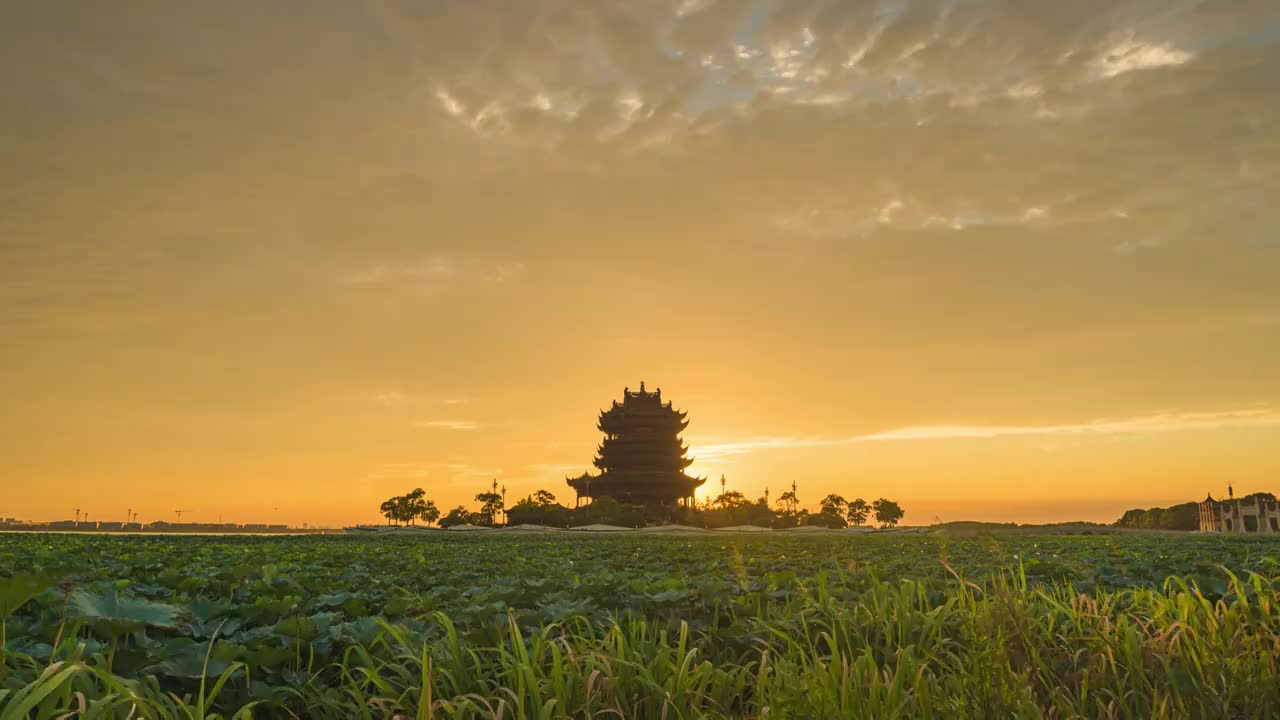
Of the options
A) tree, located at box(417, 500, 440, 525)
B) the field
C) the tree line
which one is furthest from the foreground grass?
tree, located at box(417, 500, 440, 525)

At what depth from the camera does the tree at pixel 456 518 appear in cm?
7406

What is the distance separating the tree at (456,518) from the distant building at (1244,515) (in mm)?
74008

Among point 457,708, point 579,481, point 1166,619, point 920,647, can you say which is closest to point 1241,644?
point 1166,619

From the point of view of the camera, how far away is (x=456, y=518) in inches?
3187

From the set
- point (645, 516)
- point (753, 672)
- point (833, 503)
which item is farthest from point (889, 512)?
point (753, 672)

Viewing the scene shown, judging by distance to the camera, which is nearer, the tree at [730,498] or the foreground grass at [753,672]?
the foreground grass at [753,672]

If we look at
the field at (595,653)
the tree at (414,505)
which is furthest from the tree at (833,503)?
the field at (595,653)

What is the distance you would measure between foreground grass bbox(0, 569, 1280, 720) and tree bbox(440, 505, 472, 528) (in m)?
67.4

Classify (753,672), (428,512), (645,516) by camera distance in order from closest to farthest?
(753,672), (645,516), (428,512)

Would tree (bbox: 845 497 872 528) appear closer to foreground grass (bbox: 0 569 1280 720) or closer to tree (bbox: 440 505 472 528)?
tree (bbox: 440 505 472 528)

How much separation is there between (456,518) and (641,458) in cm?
1992

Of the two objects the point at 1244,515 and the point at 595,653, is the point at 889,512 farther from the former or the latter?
the point at 595,653

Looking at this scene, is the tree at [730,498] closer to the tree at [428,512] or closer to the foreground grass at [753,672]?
the tree at [428,512]

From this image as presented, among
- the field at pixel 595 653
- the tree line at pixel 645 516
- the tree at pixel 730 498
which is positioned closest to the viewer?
the field at pixel 595 653
